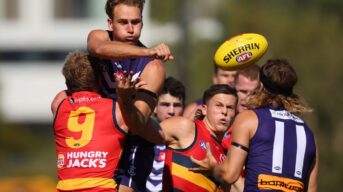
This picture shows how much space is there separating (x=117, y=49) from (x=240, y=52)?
1567 millimetres

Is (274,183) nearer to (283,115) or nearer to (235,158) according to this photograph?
(235,158)

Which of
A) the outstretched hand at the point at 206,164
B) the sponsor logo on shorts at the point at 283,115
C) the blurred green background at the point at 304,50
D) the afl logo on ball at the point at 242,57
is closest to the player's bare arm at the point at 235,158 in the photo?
the outstretched hand at the point at 206,164

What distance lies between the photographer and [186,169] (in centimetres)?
661

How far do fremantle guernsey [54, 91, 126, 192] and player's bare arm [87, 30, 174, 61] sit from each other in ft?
1.67

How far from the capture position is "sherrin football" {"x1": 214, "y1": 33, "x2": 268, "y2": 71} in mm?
6641

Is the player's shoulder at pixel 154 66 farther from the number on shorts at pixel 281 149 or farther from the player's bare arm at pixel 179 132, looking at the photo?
the number on shorts at pixel 281 149

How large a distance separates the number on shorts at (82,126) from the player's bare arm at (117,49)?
0.57 m

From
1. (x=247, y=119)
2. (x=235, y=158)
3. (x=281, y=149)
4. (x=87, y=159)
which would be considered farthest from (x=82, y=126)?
(x=281, y=149)

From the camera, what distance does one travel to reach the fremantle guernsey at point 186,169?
6.60 metres

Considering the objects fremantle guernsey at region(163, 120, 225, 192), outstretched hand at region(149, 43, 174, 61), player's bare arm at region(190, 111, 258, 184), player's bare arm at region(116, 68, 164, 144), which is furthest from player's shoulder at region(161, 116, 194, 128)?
outstretched hand at region(149, 43, 174, 61)

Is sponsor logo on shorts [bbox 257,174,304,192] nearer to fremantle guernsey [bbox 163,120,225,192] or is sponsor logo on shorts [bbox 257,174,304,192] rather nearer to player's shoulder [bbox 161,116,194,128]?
fremantle guernsey [bbox 163,120,225,192]

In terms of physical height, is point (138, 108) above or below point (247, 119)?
above

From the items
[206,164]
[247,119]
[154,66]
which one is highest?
[154,66]

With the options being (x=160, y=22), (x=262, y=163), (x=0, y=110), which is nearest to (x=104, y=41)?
(x=262, y=163)
